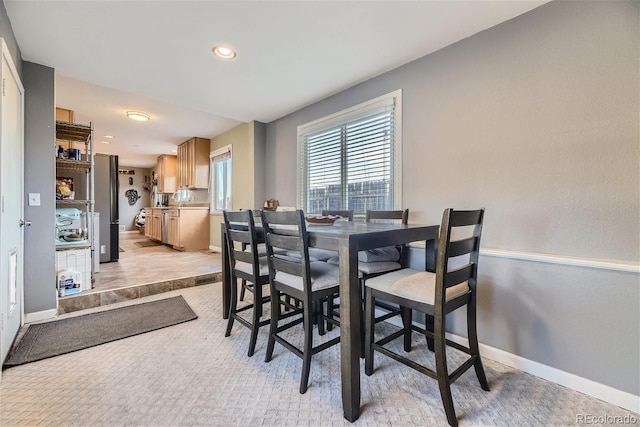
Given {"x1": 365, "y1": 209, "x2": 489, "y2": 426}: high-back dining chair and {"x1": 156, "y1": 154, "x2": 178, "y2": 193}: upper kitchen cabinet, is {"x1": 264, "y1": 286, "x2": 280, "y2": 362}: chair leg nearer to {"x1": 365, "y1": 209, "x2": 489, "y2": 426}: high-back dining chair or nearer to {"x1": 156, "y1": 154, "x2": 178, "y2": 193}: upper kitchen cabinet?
{"x1": 365, "y1": 209, "x2": 489, "y2": 426}: high-back dining chair

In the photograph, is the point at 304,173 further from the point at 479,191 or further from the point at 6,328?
the point at 6,328

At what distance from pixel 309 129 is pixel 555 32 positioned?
2.42 meters

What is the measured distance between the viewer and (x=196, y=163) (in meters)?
5.50

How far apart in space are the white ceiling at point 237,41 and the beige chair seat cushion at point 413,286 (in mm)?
1728

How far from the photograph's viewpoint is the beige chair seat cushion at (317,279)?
5.06ft

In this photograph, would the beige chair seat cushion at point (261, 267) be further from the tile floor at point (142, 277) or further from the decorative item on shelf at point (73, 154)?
the decorative item on shelf at point (73, 154)

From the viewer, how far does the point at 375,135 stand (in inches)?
107

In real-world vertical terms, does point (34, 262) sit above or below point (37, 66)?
below

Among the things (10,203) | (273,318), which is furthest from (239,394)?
(10,203)

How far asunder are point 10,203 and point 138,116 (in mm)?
2798

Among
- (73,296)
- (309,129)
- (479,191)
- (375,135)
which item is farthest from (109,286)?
(479,191)

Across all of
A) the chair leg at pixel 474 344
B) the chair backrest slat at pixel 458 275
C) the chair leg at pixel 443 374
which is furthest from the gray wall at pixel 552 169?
the chair leg at pixel 443 374

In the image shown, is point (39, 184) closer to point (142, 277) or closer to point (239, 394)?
point (142, 277)

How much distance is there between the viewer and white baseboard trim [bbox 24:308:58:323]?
A: 231 cm
